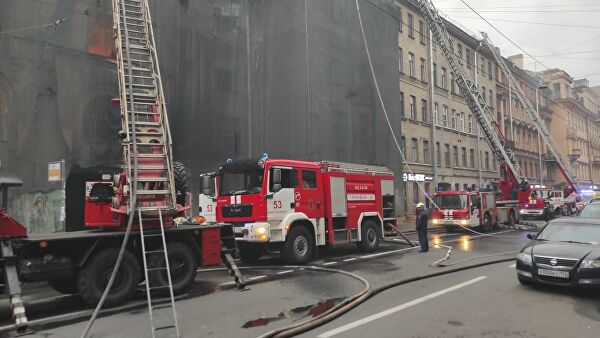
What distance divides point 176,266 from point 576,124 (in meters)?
78.5

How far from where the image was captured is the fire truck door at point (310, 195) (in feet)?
41.9

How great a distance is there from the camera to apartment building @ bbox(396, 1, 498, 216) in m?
35.6

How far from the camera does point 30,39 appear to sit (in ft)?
51.5

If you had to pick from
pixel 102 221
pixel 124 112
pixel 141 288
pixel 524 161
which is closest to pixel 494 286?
pixel 141 288

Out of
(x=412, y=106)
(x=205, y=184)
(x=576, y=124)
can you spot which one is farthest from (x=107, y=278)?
(x=576, y=124)

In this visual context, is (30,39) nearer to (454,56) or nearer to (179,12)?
(179,12)

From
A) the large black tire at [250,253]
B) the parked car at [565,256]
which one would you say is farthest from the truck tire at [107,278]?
the parked car at [565,256]

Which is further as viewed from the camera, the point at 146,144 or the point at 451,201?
the point at 451,201

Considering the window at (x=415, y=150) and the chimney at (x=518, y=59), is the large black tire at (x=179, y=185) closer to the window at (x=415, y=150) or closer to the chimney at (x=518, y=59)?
the window at (x=415, y=150)

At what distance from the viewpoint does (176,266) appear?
353 inches

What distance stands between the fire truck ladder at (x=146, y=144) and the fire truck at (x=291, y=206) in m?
2.92

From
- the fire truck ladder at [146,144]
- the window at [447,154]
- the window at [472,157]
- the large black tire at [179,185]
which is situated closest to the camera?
the fire truck ladder at [146,144]

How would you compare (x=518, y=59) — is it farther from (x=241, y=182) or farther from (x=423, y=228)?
(x=241, y=182)

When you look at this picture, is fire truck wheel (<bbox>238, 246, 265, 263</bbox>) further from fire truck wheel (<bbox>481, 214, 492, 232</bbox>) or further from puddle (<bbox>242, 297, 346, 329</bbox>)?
fire truck wheel (<bbox>481, 214, 492, 232</bbox>)
